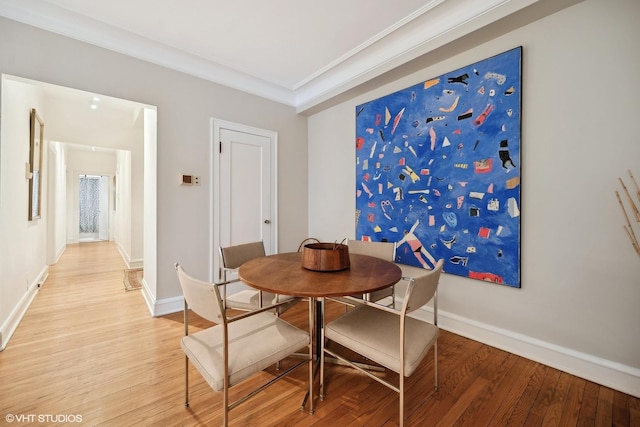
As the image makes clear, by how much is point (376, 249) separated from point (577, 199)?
1518 mm

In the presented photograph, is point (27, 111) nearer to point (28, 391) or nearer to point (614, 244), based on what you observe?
point (28, 391)

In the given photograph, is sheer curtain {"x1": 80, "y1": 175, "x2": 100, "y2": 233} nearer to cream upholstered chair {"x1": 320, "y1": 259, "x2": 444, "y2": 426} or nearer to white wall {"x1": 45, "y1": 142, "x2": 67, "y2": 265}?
white wall {"x1": 45, "y1": 142, "x2": 67, "y2": 265}

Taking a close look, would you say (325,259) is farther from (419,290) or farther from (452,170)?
(452,170)

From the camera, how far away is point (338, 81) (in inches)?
128

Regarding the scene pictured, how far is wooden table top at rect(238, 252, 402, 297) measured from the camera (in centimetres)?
138

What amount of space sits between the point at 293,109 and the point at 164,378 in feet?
11.7

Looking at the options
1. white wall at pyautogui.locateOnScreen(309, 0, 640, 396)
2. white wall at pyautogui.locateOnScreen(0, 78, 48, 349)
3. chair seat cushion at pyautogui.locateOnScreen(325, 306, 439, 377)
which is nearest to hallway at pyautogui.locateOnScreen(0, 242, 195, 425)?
white wall at pyautogui.locateOnScreen(0, 78, 48, 349)

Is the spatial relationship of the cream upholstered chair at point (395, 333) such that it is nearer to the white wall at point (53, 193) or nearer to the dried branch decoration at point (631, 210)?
the dried branch decoration at point (631, 210)

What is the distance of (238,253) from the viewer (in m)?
2.40

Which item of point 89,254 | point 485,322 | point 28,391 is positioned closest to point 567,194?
point 485,322

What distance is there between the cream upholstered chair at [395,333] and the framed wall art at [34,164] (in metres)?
3.94

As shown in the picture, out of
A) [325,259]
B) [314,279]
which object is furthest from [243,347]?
[325,259]

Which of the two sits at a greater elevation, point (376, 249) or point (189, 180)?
point (189, 180)

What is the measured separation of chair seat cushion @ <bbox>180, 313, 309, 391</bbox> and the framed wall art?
333cm
